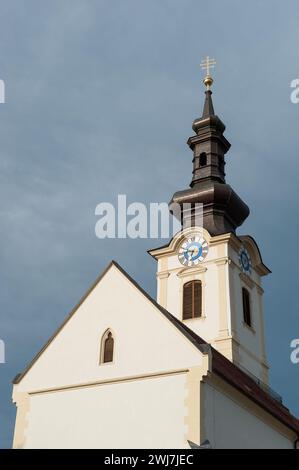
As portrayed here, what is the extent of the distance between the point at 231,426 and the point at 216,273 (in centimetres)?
1120

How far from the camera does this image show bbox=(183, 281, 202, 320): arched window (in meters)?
31.4

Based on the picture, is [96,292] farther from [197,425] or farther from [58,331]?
[197,425]

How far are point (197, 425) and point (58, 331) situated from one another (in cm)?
594

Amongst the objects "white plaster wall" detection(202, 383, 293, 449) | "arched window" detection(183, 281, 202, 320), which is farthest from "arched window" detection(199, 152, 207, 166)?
"white plaster wall" detection(202, 383, 293, 449)

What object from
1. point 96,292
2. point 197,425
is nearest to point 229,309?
point 96,292

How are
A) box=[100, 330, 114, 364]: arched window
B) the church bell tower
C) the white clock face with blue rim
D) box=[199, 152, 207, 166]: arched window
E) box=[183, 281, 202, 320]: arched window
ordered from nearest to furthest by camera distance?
Answer: box=[100, 330, 114, 364]: arched window → the church bell tower → box=[183, 281, 202, 320]: arched window → the white clock face with blue rim → box=[199, 152, 207, 166]: arched window

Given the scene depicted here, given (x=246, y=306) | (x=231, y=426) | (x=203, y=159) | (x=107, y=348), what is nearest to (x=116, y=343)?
(x=107, y=348)

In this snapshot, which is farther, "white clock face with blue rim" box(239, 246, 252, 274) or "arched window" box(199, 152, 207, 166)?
"arched window" box(199, 152, 207, 166)

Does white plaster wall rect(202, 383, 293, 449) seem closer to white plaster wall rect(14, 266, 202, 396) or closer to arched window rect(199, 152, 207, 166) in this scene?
white plaster wall rect(14, 266, 202, 396)

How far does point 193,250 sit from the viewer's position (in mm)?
33031

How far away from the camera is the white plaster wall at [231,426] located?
2015 cm

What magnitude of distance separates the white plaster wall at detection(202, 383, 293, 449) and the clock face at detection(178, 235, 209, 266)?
396 inches

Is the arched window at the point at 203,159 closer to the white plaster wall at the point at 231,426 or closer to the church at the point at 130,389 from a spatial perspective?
the church at the point at 130,389
